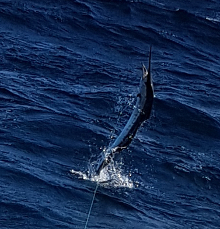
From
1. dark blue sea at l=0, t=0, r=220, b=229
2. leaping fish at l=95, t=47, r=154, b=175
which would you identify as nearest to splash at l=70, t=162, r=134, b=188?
dark blue sea at l=0, t=0, r=220, b=229

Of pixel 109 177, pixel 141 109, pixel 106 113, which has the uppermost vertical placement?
pixel 141 109

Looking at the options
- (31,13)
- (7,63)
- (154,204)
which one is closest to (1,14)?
(31,13)

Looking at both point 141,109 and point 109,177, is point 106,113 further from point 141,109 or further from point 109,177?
point 141,109

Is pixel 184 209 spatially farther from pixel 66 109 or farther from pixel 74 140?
pixel 66 109

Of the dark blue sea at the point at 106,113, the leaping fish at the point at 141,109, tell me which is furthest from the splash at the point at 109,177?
the leaping fish at the point at 141,109

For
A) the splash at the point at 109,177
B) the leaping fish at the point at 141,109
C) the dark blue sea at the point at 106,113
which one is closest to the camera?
the leaping fish at the point at 141,109

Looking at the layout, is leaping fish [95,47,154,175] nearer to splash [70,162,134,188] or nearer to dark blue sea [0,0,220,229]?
dark blue sea [0,0,220,229]

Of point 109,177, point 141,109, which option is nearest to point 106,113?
point 109,177

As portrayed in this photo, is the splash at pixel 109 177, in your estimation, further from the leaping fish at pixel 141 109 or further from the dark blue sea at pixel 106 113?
the leaping fish at pixel 141 109
